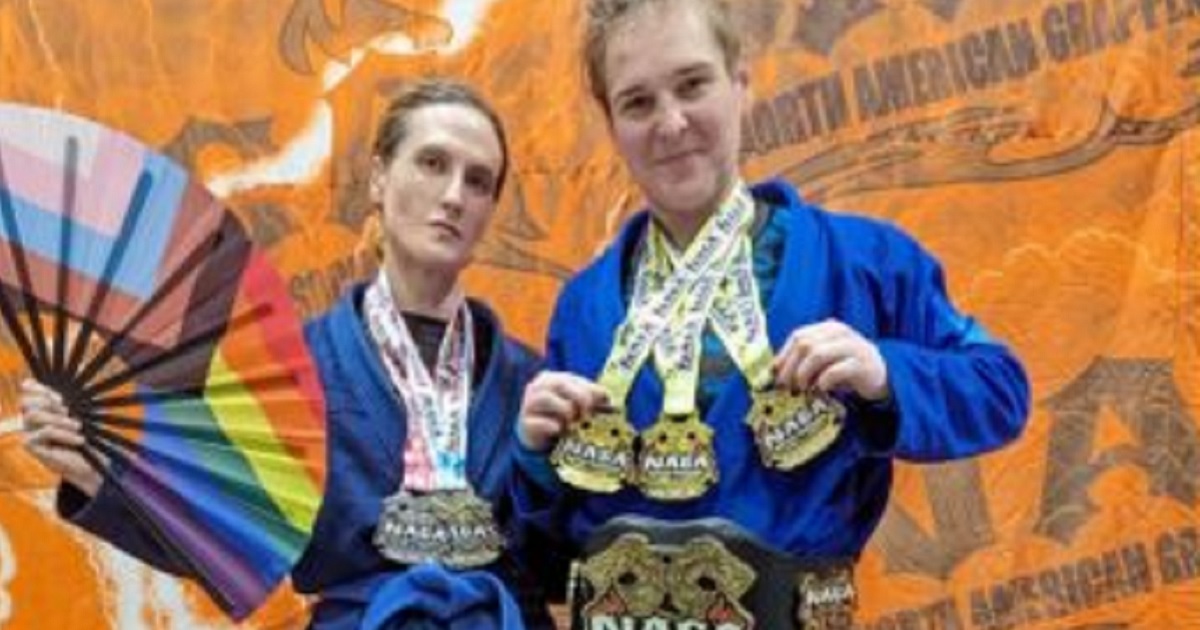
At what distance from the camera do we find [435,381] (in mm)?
1351

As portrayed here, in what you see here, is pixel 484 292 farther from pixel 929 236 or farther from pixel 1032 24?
pixel 1032 24

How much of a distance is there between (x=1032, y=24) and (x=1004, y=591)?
27.2 inches

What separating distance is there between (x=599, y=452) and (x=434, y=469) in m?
0.20

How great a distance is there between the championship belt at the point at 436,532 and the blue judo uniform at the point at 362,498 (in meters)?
0.01

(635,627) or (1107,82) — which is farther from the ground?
(1107,82)

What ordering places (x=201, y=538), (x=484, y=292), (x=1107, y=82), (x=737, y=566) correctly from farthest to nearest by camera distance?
(x=484, y=292)
(x=1107, y=82)
(x=201, y=538)
(x=737, y=566)

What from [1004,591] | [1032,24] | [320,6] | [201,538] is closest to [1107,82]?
[1032,24]

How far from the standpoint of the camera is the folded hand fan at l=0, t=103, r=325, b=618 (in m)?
1.27

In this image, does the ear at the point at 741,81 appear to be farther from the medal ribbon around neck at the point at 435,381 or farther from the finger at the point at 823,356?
the medal ribbon around neck at the point at 435,381

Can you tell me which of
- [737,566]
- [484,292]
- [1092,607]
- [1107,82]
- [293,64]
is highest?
[293,64]

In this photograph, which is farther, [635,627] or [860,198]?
[860,198]

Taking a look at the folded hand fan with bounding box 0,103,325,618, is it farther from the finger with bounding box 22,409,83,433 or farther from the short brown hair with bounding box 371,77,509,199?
the short brown hair with bounding box 371,77,509,199

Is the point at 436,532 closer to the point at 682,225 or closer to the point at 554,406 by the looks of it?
the point at 554,406

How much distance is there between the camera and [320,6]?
1.98 metres
